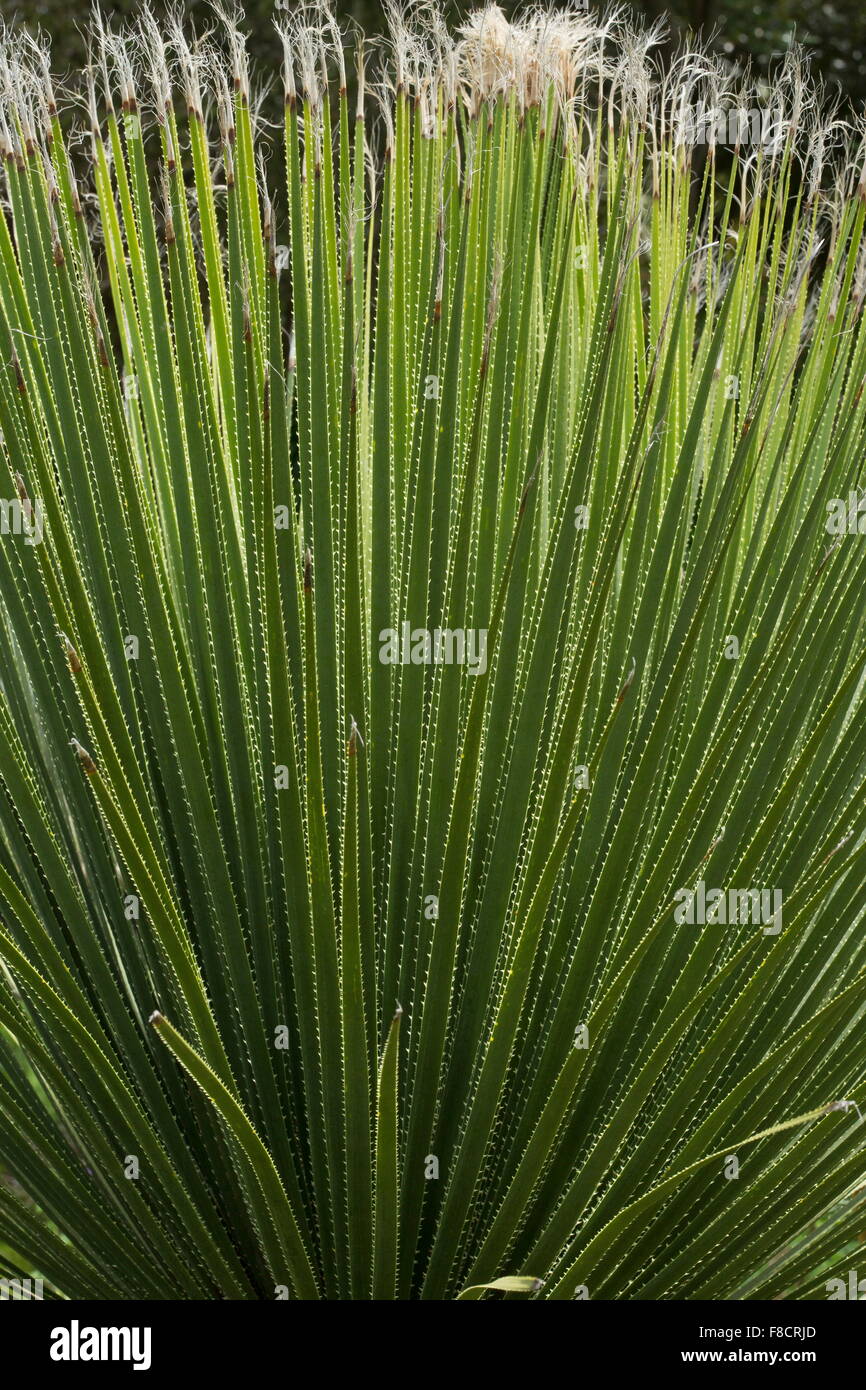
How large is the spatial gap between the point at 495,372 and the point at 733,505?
11.2 inches

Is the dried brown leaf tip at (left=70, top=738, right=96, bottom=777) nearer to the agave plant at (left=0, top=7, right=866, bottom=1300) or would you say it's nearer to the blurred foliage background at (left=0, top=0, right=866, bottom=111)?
the agave plant at (left=0, top=7, right=866, bottom=1300)

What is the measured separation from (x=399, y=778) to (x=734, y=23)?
23.7 ft

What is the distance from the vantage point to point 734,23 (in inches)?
283

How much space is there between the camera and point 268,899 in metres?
1.25

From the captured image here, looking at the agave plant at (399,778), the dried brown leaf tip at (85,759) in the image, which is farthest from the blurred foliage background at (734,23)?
the dried brown leaf tip at (85,759)

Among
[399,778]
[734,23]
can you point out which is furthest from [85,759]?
[734,23]

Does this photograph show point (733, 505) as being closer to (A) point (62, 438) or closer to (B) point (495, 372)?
(B) point (495, 372)

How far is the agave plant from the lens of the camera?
1.10m

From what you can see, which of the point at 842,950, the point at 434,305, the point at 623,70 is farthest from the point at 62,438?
the point at 842,950

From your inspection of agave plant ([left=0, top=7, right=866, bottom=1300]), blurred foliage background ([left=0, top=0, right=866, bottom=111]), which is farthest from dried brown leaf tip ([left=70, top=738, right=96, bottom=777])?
blurred foliage background ([left=0, top=0, right=866, bottom=111])

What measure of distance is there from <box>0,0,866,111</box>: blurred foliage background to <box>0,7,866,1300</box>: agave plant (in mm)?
5856

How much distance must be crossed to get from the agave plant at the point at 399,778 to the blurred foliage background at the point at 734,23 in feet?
19.2

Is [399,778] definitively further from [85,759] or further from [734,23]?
[734,23]

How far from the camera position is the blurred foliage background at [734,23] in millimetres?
6695
